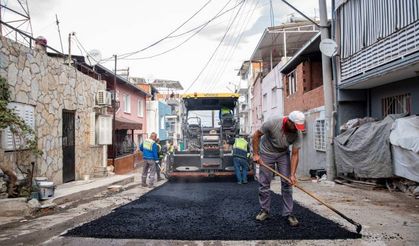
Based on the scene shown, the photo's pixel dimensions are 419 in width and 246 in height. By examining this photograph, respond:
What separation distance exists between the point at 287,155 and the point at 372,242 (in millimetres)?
1717

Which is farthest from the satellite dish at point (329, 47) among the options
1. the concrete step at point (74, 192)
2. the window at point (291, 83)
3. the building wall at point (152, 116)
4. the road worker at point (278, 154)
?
the building wall at point (152, 116)

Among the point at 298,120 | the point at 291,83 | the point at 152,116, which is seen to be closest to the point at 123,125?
the point at 291,83

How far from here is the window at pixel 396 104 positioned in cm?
950

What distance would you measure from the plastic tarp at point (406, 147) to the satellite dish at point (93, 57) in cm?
1142

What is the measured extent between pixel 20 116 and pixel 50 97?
1.62 meters

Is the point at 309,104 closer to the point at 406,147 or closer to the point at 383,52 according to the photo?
the point at 383,52

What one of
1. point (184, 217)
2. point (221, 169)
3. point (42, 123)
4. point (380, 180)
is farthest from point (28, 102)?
point (380, 180)

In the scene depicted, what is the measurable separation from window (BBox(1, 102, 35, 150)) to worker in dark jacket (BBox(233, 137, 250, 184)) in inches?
208

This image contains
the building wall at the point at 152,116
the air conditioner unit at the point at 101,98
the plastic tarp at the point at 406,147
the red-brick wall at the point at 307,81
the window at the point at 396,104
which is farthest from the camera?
the building wall at the point at 152,116

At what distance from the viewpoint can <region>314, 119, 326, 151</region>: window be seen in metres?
13.1

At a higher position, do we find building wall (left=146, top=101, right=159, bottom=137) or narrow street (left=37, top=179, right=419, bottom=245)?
building wall (left=146, top=101, right=159, bottom=137)

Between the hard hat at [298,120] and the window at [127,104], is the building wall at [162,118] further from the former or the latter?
the hard hat at [298,120]

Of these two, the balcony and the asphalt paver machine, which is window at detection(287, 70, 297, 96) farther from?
the balcony

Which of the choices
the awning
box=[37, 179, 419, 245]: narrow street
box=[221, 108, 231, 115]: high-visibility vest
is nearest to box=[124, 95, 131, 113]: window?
the awning
